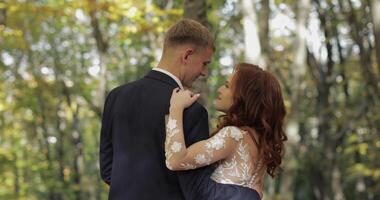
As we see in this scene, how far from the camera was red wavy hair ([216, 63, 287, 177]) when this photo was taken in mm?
3279

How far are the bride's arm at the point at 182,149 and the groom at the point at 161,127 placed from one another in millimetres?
57

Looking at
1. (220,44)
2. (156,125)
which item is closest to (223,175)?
(156,125)

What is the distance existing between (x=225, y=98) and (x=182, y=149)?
421 mm

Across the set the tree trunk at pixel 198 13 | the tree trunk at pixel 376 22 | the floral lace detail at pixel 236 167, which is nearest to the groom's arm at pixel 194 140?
the floral lace detail at pixel 236 167

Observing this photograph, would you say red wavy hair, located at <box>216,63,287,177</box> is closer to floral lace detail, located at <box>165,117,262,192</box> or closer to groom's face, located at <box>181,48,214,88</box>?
floral lace detail, located at <box>165,117,262,192</box>

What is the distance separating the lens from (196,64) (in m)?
3.24

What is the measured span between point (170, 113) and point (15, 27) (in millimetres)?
14772

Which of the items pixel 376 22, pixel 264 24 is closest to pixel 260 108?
pixel 376 22

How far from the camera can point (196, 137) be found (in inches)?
125

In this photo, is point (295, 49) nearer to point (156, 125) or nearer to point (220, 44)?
point (156, 125)

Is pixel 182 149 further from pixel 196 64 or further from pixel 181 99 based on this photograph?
pixel 196 64

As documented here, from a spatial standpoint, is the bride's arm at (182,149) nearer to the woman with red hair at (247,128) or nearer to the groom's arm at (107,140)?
the woman with red hair at (247,128)

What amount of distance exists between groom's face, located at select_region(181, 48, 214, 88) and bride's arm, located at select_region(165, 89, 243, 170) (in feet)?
0.59

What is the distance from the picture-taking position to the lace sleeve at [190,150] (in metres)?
3.06
